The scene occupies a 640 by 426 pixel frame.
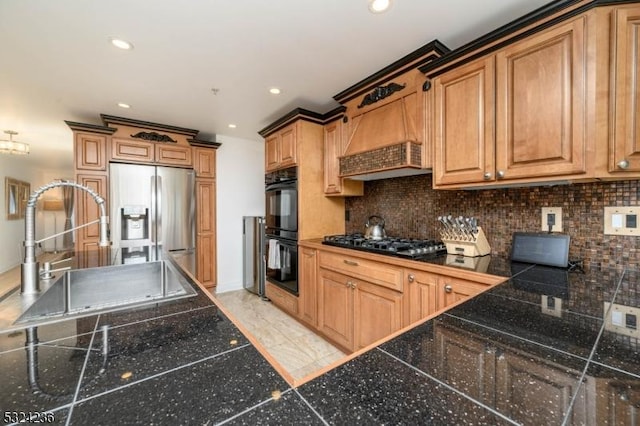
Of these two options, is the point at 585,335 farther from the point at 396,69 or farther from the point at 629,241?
the point at 396,69

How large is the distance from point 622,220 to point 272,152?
9.42 feet

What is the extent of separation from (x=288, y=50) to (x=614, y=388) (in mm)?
2136

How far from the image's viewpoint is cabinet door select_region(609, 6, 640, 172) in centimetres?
116

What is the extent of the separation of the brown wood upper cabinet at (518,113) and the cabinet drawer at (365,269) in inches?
27.6

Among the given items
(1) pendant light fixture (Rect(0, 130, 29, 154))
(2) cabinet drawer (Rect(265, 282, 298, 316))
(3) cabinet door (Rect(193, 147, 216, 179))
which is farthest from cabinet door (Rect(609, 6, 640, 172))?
(1) pendant light fixture (Rect(0, 130, 29, 154))

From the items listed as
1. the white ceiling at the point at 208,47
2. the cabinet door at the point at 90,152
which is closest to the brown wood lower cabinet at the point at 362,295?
the white ceiling at the point at 208,47

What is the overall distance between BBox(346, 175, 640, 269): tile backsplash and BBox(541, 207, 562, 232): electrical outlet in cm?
2

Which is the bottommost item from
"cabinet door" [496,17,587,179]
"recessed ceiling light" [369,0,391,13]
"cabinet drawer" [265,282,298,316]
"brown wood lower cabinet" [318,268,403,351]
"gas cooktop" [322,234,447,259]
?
"cabinet drawer" [265,282,298,316]

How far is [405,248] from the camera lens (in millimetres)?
1841

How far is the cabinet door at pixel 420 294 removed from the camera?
5.09 ft

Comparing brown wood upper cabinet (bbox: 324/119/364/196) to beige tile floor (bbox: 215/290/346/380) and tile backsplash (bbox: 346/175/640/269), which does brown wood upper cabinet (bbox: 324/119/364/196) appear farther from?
beige tile floor (bbox: 215/290/346/380)

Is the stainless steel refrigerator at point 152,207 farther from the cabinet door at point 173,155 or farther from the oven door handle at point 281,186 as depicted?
the oven door handle at point 281,186

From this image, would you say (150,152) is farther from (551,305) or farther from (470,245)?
(551,305)

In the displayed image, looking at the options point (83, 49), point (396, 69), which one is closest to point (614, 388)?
point (396, 69)
